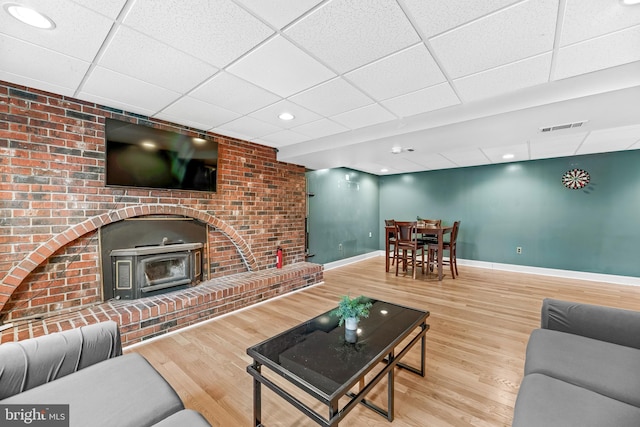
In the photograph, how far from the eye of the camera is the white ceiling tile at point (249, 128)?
3.14 metres

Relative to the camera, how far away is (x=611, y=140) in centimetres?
391

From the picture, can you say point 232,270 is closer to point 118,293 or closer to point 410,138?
point 118,293

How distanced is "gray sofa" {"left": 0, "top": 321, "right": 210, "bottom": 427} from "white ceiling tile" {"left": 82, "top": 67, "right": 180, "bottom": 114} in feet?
6.36

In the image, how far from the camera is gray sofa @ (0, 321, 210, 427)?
1.07 m

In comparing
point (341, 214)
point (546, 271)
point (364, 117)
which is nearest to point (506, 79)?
point (364, 117)

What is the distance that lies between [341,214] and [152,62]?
15.4 feet

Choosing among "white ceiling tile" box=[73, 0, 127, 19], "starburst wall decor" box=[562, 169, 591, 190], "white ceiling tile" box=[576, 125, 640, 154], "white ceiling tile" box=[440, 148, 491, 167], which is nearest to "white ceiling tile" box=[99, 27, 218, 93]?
"white ceiling tile" box=[73, 0, 127, 19]

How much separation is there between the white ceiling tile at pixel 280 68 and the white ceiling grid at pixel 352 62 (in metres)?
0.01

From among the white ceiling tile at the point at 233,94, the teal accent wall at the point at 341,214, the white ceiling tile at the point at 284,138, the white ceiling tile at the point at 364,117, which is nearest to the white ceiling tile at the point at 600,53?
the white ceiling tile at the point at 364,117

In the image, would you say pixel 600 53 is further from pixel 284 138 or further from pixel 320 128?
pixel 284 138

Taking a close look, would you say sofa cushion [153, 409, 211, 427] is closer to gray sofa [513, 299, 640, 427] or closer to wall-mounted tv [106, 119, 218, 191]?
gray sofa [513, 299, 640, 427]

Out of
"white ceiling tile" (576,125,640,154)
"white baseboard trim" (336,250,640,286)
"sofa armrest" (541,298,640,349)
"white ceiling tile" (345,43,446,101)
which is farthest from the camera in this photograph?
"white baseboard trim" (336,250,640,286)

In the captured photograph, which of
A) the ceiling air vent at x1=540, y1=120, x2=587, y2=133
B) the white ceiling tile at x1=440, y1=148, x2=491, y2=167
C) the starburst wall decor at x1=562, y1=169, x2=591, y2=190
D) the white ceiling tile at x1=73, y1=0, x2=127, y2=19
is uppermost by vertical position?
the white ceiling tile at x1=73, y1=0, x2=127, y2=19

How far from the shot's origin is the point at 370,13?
4.83 ft
